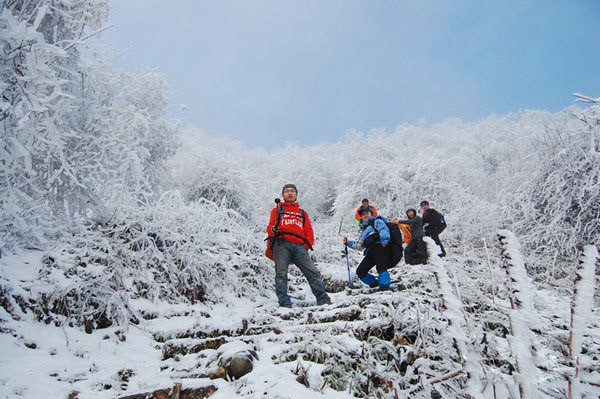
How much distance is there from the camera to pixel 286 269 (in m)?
5.37

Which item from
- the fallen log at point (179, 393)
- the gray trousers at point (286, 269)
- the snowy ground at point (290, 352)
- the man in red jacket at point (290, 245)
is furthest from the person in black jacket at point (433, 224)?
the fallen log at point (179, 393)

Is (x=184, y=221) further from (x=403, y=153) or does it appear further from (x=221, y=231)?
Answer: (x=403, y=153)

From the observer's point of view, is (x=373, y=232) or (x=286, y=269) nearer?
(x=286, y=269)

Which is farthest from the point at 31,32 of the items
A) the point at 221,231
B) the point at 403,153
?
the point at 403,153

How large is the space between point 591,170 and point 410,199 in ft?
29.9

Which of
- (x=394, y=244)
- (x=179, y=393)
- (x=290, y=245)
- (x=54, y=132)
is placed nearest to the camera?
(x=179, y=393)

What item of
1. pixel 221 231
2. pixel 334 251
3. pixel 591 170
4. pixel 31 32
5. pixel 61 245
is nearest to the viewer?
pixel 31 32

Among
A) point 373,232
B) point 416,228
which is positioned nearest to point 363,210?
point 373,232

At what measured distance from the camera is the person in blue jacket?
6.14 metres

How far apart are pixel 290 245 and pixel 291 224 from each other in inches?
14.1

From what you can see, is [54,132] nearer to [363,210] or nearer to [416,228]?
[363,210]

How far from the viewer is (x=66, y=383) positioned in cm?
231

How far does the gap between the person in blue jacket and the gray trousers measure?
1.34m

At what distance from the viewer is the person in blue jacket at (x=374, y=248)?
242 inches
